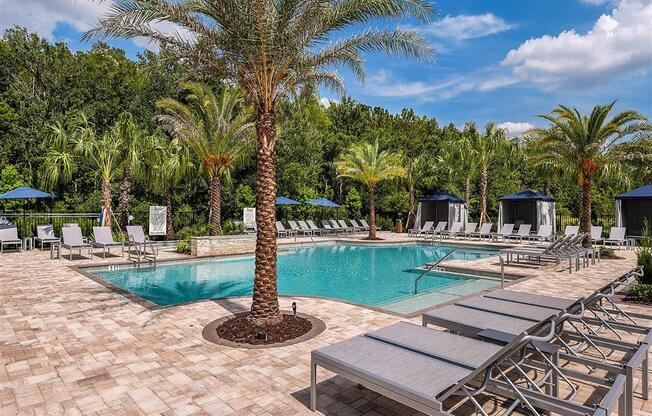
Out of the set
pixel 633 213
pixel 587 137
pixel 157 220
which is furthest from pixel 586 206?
pixel 157 220

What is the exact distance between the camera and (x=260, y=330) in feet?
18.1

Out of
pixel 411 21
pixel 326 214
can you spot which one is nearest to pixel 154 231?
pixel 326 214

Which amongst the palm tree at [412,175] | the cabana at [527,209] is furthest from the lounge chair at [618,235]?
the palm tree at [412,175]

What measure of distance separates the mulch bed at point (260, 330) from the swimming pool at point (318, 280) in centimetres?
256

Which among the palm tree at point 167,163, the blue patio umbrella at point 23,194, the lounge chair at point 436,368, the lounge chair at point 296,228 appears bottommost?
the lounge chair at point 436,368

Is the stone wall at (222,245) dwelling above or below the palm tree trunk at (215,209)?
below

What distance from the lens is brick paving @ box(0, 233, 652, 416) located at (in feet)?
11.8

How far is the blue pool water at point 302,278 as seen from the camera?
9.59 m

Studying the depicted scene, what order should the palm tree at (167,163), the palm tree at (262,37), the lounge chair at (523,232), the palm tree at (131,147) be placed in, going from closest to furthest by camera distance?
the palm tree at (262,37), the palm tree at (131,147), the palm tree at (167,163), the lounge chair at (523,232)

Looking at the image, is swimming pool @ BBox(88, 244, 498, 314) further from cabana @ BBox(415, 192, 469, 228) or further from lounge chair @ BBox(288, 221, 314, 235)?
cabana @ BBox(415, 192, 469, 228)

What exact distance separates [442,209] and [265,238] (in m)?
22.5

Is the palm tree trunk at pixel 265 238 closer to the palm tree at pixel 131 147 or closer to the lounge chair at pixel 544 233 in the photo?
the palm tree at pixel 131 147

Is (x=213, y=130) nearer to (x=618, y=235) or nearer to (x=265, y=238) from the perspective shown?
(x=265, y=238)

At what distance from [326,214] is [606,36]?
1799 centimetres
